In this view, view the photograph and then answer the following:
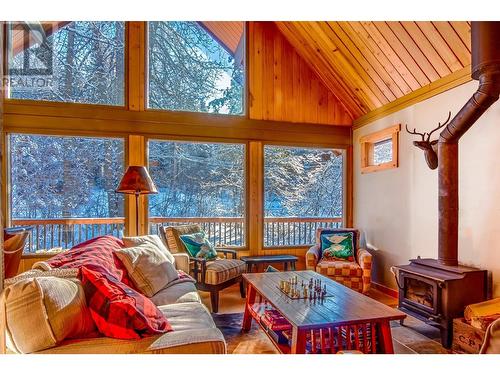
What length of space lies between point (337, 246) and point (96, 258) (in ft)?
10.6

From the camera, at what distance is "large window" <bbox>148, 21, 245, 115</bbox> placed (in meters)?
4.93

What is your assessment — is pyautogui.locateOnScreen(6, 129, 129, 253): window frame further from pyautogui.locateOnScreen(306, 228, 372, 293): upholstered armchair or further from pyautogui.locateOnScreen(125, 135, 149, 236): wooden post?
pyautogui.locateOnScreen(306, 228, 372, 293): upholstered armchair

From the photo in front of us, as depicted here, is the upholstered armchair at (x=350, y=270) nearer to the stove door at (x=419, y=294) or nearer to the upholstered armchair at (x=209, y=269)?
the stove door at (x=419, y=294)

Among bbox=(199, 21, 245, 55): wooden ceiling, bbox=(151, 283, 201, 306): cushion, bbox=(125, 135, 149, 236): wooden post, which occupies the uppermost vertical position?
bbox=(199, 21, 245, 55): wooden ceiling

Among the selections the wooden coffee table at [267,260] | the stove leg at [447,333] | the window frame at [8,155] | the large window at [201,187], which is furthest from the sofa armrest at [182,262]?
the stove leg at [447,333]

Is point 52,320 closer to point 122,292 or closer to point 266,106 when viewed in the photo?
point 122,292

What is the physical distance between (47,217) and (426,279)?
15.2 feet

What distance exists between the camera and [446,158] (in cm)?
313

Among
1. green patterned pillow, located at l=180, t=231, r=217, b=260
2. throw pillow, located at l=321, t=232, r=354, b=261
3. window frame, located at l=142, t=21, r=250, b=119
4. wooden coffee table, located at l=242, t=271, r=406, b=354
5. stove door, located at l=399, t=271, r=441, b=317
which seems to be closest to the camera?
wooden coffee table, located at l=242, t=271, r=406, b=354

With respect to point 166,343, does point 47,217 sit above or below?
above

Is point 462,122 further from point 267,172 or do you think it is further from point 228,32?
point 228,32

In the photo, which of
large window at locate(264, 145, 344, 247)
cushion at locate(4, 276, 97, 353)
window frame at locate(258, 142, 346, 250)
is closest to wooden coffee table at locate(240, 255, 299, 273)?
window frame at locate(258, 142, 346, 250)
